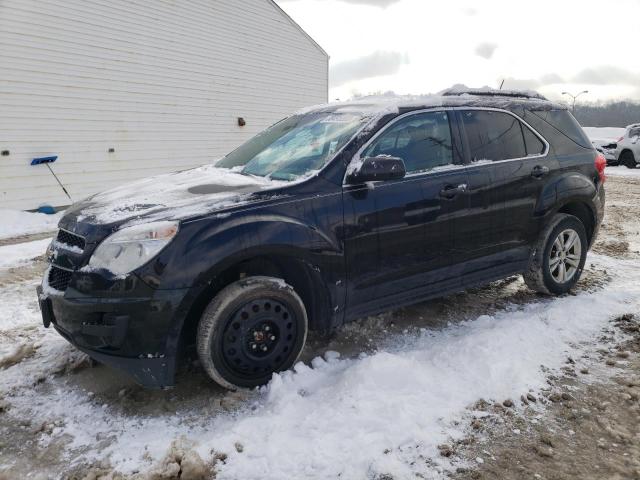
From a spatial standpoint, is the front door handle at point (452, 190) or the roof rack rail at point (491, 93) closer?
the front door handle at point (452, 190)

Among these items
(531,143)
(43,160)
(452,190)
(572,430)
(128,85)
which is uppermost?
(128,85)

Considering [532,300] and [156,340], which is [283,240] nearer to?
[156,340]

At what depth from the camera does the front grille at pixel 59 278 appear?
3.05 m

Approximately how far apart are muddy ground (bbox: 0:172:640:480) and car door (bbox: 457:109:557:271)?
0.72 meters

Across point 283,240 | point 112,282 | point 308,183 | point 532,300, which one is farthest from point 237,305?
point 532,300

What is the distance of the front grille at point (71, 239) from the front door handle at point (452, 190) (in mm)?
2452

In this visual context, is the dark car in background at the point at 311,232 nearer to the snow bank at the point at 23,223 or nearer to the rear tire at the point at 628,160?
the snow bank at the point at 23,223

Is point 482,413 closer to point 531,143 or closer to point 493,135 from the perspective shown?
point 493,135

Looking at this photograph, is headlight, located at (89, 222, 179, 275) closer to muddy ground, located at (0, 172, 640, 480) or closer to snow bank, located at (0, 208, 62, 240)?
muddy ground, located at (0, 172, 640, 480)

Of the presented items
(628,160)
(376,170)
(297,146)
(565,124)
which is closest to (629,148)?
(628,160)

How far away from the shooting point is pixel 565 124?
488 centimetres

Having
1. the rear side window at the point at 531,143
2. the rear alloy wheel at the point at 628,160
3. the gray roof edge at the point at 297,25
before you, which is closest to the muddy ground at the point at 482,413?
the rear side window at the point at 531,143

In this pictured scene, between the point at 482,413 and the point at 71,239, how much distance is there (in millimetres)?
2641

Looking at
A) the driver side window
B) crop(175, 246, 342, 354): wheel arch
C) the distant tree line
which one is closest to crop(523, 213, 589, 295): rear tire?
the driver side window
